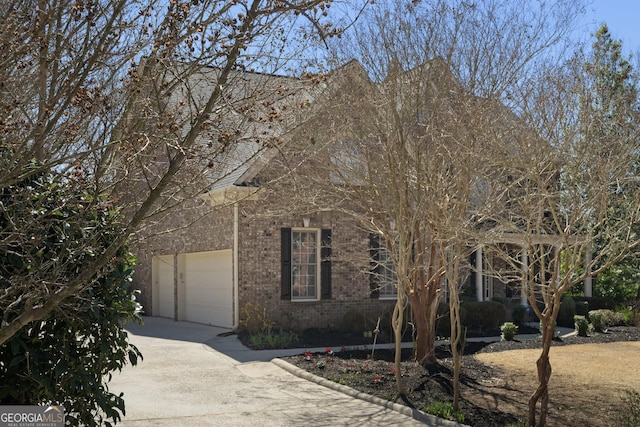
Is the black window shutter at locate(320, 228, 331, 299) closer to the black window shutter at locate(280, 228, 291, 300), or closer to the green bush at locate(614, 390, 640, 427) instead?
the black window shutter at locate(280, 228, 291, 300)

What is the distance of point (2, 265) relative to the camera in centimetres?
543

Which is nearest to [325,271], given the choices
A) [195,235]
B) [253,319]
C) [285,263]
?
[285,263]

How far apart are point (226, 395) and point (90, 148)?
21.4 feet

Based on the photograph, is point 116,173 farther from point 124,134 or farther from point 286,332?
point 286,332

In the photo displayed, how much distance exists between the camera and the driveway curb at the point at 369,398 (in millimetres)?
9203

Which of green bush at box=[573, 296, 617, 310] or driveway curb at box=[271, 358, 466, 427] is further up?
green bush at box=[573, 296, 617, 310]

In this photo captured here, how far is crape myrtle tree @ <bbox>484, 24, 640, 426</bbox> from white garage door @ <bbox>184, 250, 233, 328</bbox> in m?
9.19

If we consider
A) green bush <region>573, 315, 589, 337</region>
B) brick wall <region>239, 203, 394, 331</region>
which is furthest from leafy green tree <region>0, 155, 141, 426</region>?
green bush <region>573, 315, 589, 337</region>

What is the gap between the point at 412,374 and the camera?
38.9ft

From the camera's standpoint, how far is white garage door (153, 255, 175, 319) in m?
22.5

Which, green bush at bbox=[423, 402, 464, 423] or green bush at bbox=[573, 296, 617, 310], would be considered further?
green bush at bbox=[573, 296, 617, 310]

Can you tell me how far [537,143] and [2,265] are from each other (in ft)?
23.0

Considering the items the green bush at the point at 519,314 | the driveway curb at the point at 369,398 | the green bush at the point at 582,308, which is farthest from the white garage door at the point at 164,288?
the green bush at the point at 582,308

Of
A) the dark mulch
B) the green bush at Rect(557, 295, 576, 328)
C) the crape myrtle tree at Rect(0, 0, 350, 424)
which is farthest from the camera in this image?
the green bush at Rect(557, 295, 576, 328)
